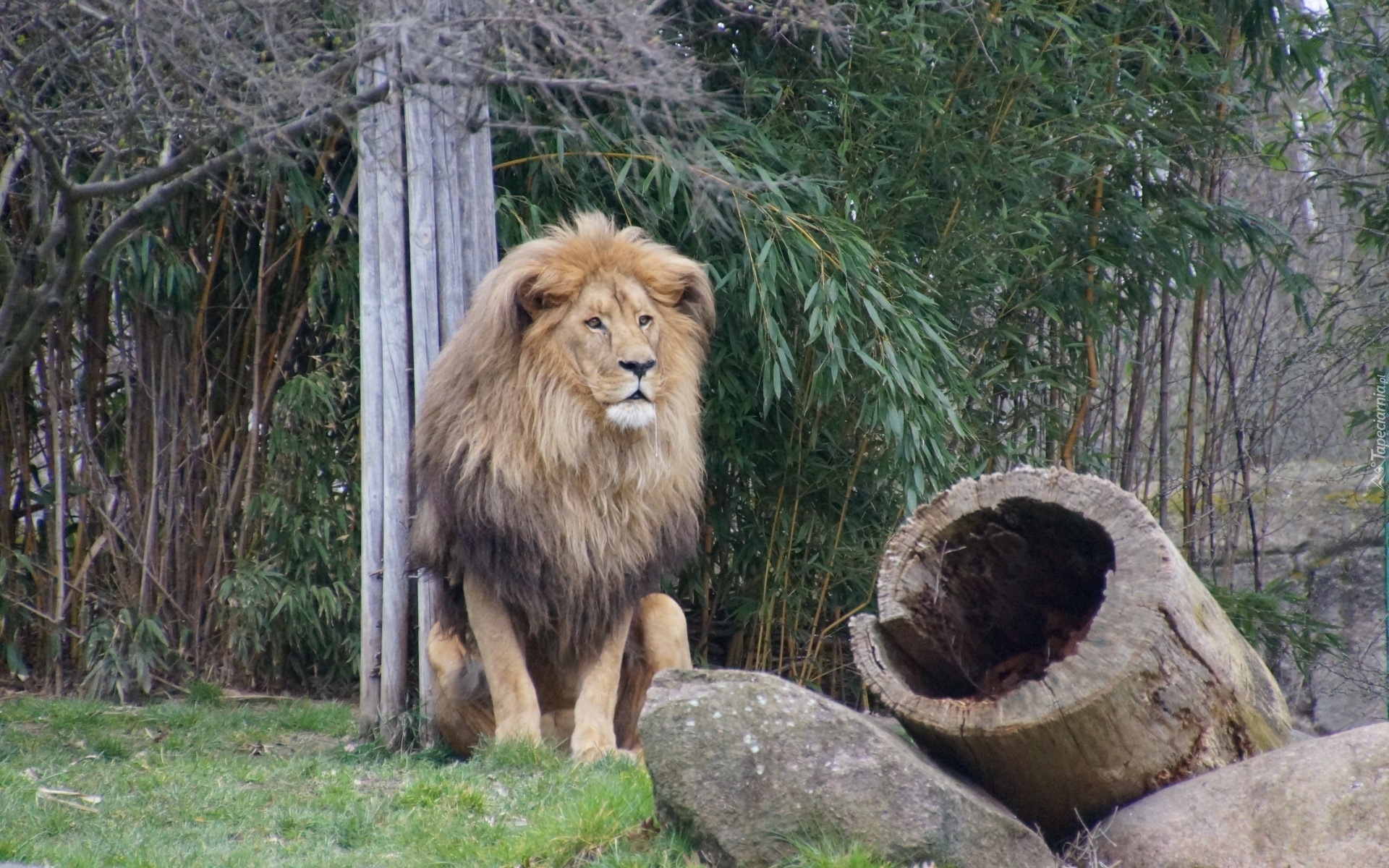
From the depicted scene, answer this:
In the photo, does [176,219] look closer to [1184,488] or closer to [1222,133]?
[1222,133]

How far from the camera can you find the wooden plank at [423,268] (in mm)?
5113

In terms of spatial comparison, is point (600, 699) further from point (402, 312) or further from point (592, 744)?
point (402, 312)

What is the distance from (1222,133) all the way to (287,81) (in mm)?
4683

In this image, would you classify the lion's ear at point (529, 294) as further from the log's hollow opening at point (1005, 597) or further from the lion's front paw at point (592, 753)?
the log's hollow opening at point (1005, 597)

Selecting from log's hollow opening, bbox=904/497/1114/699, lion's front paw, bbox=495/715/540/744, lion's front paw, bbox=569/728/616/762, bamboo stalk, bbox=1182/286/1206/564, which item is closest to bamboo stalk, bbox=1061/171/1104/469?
bamboo stalk, bbox=1182/286/1206/564

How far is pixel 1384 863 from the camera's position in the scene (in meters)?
3.02

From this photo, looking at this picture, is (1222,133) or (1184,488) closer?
(1222,133)

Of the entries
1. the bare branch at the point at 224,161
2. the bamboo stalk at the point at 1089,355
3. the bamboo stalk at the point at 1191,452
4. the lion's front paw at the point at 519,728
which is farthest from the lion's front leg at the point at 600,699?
the bamboo stalk at the point at 1191,452

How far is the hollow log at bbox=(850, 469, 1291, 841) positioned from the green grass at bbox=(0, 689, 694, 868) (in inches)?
30.3

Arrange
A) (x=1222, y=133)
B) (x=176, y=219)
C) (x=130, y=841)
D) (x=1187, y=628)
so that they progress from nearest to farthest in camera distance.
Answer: (x=1187, y=628) → (x=130, y=841) → (x=176, y=219) → (x=1222, y=133)

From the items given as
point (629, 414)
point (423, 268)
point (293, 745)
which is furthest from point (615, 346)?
point (293, 745)

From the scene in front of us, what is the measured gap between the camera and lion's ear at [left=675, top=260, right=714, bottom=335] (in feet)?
15.5

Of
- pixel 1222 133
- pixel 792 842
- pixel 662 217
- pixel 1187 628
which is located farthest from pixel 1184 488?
pixel 792 842

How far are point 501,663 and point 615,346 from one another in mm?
1120
